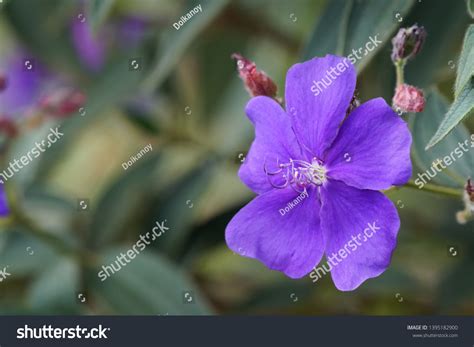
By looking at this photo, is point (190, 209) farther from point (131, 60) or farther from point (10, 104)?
point (10, 104)

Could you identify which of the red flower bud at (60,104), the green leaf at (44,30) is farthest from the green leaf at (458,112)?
the green leaf at (44,30)

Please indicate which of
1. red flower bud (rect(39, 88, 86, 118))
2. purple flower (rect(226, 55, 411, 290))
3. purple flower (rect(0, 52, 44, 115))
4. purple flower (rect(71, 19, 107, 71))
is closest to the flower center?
purple flower (rect(226, 55, 411, 290))

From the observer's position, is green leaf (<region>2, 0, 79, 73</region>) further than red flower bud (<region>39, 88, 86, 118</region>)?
Yes

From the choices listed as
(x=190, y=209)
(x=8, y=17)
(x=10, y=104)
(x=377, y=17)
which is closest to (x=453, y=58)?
(x=377, y=17)

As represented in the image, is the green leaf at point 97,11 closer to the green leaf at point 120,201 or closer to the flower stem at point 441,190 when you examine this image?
the flower stem at point 441,190

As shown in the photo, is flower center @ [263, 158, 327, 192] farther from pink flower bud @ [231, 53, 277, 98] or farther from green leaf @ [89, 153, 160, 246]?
green leaf @ [89, 153, 160, 246]

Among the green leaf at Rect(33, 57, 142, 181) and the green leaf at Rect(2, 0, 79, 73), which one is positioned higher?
the green leaf at Rect(2, 0, 79, 73)

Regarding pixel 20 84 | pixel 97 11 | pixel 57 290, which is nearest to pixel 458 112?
pixel 97 11
